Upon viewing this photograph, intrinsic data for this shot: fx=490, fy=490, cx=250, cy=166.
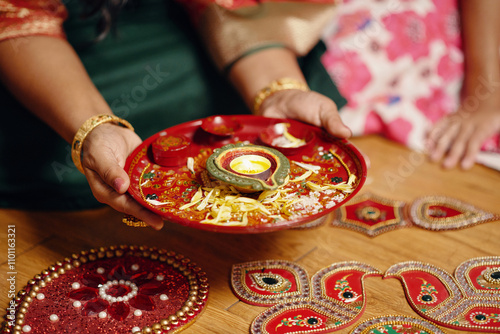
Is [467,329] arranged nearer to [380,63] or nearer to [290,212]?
[290,212]

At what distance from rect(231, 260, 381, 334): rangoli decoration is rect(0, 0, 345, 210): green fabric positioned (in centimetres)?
56

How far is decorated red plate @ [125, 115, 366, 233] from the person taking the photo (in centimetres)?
85

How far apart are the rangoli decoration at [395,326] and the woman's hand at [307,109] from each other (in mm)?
385

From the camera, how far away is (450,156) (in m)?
1.58

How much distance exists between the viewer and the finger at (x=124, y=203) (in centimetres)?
90

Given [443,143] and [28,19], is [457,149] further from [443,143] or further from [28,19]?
[28,19]

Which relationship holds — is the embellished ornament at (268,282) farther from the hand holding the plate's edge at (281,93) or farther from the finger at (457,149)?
the finger at (457,149)

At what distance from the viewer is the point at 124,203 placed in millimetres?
924

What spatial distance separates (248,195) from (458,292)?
486 mm

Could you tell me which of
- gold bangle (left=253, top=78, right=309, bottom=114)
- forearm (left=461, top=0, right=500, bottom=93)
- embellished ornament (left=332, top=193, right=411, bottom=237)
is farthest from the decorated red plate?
forearm (left=461, top=0, right=500, bottom=93)

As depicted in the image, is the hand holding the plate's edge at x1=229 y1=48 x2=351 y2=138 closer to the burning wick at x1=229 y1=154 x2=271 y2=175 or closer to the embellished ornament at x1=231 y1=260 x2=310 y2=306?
the burning wick at x1=229 y1=154 x2=271 y2=175

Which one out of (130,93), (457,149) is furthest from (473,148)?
(130,93)

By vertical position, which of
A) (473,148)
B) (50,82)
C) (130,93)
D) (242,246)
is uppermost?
(50,82)

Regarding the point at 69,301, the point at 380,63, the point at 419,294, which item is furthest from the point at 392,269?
the point at 380,63
